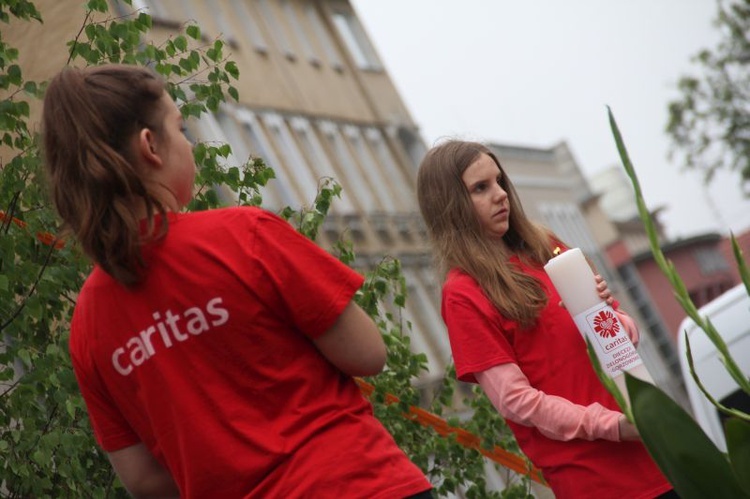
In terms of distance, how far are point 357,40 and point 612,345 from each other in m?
33.5

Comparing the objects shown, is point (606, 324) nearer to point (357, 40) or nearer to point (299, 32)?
point (299, 32)

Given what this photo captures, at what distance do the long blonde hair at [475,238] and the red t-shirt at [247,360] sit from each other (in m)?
1.23

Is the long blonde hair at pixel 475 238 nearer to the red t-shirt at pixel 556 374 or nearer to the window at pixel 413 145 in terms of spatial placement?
the red t-shirt at pixel 556 374

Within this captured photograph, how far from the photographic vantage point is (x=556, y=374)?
4.18 m

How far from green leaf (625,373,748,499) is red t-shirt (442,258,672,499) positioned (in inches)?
62.0

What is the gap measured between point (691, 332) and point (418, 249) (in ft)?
69.5

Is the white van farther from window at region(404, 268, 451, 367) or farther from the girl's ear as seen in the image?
window at region(404, 268, 451, 367)

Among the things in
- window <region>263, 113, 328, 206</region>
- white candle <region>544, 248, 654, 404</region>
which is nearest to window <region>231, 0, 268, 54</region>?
window <region>263, 113, 328, 206</region>

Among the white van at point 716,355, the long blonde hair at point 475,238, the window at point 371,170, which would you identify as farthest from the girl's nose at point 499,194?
the window at point 371,170

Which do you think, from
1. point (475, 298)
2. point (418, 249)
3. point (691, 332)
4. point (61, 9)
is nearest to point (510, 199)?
point (475, 298)

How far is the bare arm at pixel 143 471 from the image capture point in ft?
10.8

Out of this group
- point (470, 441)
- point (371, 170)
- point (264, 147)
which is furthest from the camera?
point (371, 170)

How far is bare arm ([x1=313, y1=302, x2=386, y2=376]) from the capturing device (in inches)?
120

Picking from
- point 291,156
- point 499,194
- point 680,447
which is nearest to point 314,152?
point 291,156
